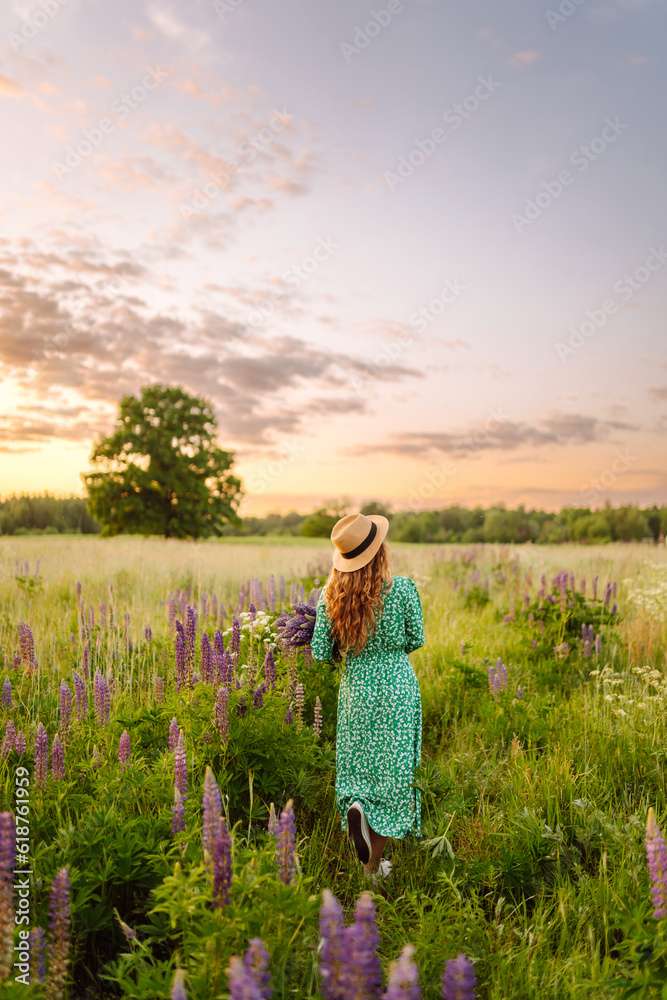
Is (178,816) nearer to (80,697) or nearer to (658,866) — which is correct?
(658,866)

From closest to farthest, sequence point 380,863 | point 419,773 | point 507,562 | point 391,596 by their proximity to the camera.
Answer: point 380,863
point 391,596
point 419,773
point 507,562

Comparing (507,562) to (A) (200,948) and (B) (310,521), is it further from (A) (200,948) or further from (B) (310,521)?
(B) (310,521)

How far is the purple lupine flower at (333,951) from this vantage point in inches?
64.1

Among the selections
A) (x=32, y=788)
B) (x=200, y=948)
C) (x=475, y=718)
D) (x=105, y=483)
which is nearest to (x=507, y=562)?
(x=475, y=718)

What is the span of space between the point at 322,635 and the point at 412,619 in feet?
1.95

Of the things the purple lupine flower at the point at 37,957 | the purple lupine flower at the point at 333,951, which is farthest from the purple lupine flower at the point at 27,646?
the purple lupine flower at the point at 333,951

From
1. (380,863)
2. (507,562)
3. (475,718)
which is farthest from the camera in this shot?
(507,562)

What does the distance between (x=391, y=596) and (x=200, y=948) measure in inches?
98.4

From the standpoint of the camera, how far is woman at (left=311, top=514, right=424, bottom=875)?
4273 millimetres

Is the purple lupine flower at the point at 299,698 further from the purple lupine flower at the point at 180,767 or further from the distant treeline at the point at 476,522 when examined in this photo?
the distant treeline at the point at 476,522

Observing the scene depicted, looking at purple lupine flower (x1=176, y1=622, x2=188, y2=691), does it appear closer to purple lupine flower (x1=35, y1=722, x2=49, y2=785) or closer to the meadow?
the meadow

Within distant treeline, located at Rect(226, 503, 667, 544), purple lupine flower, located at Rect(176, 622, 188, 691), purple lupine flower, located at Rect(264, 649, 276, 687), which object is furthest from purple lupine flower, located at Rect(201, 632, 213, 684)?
distant treeline, located at Rect(226, 503, 667, 544)

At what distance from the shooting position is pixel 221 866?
2139 millimetres

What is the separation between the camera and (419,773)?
482cm
